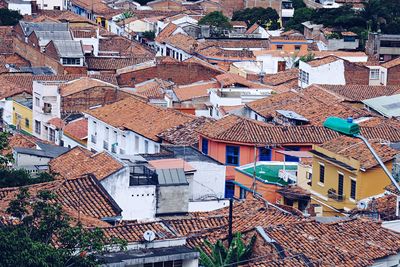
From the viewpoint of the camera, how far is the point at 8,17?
9631 centimetres

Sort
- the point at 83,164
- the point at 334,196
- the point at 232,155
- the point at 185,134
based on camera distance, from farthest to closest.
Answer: the point at 185,134 < the point at 232,155 < the point at 334,196 < the point at 83,164

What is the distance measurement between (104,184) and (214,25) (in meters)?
55.6

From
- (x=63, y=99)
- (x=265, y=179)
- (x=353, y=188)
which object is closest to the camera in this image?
(x=353, y=188)

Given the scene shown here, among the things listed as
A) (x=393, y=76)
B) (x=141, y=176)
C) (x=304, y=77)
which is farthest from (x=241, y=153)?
(x=393, y=76)

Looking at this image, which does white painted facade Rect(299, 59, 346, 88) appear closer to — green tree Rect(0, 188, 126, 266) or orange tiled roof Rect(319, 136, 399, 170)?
orange tiled roof Rect(319, 136, 399, 170)

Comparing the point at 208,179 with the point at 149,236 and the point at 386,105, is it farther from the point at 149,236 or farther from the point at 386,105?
the point at 386,105

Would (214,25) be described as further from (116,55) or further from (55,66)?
(55,66)

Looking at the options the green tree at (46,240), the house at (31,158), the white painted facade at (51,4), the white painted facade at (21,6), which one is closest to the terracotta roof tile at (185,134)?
the house at (31,158)

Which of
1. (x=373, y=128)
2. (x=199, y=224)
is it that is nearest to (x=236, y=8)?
(x=373, y=128)

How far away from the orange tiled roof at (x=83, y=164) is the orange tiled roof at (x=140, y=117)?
896cm

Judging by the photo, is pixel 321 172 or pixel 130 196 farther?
pixel 321 172

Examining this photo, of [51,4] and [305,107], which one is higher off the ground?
[305,107]

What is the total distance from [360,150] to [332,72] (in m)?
28.6

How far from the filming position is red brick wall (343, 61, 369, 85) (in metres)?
72.6
